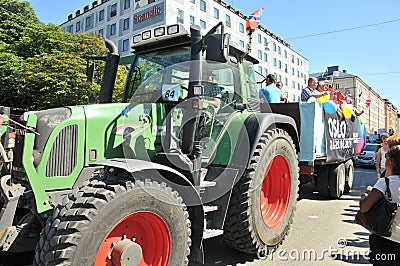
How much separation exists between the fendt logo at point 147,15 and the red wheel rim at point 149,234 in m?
37.1

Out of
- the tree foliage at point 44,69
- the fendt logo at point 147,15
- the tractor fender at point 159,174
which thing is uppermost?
the fendt logo at point 147,15

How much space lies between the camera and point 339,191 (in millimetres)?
8211

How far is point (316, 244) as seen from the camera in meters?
4.97

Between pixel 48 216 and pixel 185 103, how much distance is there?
1828 mm

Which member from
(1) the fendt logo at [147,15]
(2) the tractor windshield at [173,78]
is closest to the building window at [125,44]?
(1) the fendt logo at [147,15]

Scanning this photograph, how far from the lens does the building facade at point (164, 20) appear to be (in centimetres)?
3806

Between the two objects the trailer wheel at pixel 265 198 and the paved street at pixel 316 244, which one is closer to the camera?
the trailer wheel at pixel 265 198

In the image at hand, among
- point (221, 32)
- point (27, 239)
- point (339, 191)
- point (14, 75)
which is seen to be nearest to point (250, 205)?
point (221, 32)

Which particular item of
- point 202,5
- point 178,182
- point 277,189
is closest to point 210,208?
point 178,182

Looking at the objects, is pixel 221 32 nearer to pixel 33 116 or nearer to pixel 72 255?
pixel 33 116

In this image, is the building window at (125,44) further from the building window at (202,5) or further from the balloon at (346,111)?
the balloon at (346,111)

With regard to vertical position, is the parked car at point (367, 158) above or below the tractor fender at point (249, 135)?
below

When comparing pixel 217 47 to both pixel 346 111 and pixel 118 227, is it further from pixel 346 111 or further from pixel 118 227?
pixel 346 111

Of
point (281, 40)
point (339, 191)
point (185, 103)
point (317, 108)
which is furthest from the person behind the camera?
point (281, 40)
